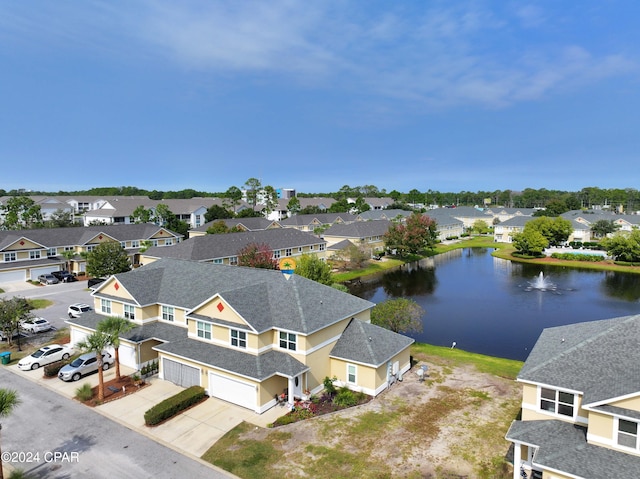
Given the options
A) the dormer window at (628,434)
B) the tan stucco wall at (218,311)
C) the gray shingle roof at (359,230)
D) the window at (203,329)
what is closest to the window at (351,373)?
the tan stucco wall at (218,311)

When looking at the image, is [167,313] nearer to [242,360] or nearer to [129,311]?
[129,311]

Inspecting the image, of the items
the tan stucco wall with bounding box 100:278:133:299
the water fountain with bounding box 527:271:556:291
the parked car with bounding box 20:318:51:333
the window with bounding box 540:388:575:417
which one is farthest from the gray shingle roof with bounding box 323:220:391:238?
the window with bounding box 540:388:575:417

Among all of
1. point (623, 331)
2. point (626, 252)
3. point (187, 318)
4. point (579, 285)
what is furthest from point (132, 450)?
point (626, 252)

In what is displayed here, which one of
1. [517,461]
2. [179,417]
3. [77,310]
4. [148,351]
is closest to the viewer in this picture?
[517,461]

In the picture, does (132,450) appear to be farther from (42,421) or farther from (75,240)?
(75,240)

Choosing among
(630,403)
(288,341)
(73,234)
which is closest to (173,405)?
(288,341)

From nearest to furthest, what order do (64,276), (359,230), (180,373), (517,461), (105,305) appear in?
(517,461), (180,373), (105,305), (64,276), (359,230)

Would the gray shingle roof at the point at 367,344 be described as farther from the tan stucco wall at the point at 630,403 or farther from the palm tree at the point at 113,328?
the palm tree at the point at 113,328
